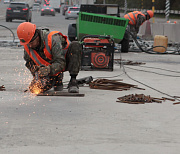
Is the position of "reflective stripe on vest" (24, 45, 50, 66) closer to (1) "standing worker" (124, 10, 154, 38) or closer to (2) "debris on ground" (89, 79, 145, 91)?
(2) "debris on ground" (89, 79, 145, 91)

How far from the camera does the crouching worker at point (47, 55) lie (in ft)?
27.1

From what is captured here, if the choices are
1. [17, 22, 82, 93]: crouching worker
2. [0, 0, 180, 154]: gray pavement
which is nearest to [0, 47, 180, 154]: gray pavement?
[0, 0, 180, 154]: gray pavement

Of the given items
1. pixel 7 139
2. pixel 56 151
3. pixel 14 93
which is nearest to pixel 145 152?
pixel 56 151

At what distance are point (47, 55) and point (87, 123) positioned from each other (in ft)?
7.68

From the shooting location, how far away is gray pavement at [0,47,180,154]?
5311 mm

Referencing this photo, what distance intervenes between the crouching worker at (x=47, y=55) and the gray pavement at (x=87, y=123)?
13.2 inches

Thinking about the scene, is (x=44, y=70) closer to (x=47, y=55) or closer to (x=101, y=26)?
(x=47, y=55)

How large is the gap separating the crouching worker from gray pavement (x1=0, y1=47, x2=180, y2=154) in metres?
0.33

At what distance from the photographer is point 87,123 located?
6.45 m

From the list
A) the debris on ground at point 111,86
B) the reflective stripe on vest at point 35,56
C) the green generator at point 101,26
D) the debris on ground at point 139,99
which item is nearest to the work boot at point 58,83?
the reflective stripe on vest at point 35,56

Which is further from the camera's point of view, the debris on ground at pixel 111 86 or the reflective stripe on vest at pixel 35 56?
the debris on ground at pixel 111 86

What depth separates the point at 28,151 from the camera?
16.8 feet

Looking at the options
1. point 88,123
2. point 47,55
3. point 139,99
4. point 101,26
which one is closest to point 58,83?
point 47,55

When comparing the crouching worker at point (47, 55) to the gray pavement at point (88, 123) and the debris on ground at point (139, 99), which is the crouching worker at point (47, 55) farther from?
the debris on ground at point (139, 99)
